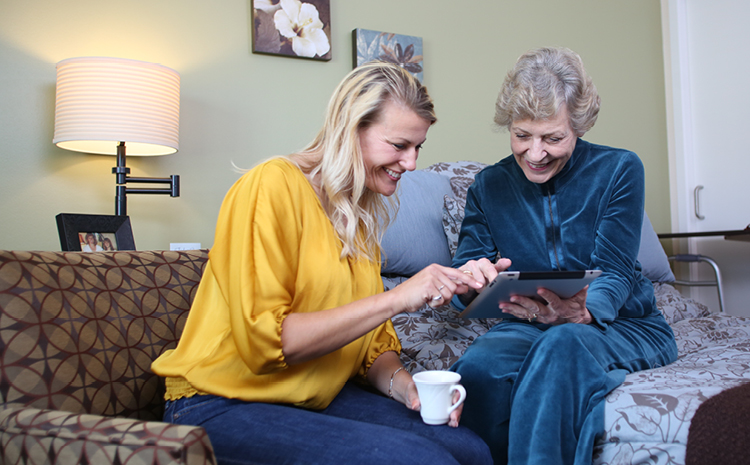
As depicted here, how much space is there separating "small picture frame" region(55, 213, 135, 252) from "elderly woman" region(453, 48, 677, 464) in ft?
3.47

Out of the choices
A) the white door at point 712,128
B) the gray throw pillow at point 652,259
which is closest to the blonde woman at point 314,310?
the gray throw pillow at point 652,259

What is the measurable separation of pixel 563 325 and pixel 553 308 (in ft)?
0.43

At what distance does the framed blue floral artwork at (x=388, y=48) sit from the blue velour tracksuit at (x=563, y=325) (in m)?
1.03

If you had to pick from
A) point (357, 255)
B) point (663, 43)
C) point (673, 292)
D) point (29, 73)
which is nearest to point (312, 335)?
point (357, 255)

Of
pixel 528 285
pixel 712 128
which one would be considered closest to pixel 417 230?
pixel 528 285

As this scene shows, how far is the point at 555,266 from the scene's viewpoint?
158 cm

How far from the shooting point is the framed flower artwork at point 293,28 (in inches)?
90.3

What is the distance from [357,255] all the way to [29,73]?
4.83ft

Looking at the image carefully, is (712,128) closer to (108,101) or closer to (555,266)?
(555,266)

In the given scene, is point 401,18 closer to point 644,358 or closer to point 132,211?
point 132,211

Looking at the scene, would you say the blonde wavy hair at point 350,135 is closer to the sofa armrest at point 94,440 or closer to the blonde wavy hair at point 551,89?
the blonde wavy hair at point 551,89

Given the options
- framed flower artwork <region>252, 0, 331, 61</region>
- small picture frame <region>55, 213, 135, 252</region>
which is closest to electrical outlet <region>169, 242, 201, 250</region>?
small picture frame <region>55, 213, 135, 252</region>

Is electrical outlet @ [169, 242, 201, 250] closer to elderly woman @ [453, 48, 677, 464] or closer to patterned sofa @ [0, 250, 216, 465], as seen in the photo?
patterned sofa @ [0, 250, 216, 465]

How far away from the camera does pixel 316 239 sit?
3.67 feet
